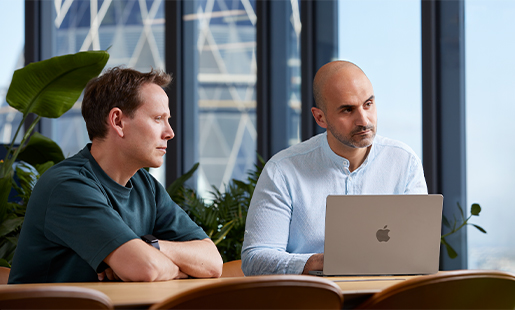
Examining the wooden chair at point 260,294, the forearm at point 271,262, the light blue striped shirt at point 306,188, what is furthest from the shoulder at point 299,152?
the wooden chair at point 260,294

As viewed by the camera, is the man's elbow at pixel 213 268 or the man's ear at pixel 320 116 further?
the man's ear at pixel 320 116

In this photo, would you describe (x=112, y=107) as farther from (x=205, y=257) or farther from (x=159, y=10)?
(x=159, y=10)

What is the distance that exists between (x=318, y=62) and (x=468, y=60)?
4.41ft

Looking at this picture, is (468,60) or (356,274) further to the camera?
(468,60)

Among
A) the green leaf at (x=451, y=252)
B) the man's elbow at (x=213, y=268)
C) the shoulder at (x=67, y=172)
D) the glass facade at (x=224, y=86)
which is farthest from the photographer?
the glass facade at (x=224, y=86)

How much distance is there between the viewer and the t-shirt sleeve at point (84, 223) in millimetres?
1603

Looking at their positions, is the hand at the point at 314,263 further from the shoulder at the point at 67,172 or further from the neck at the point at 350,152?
the shoulder at the point at 67,172

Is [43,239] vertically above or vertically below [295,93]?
below

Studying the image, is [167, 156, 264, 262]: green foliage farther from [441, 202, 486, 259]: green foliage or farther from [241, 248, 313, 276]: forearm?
[241, 248, 313, 276]: forearm

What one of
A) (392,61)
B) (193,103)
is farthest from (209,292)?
(193,103)

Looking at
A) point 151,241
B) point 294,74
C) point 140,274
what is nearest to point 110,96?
point 151,241

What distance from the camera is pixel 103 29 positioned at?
5074mm

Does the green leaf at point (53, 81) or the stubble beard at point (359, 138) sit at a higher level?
the green leaf at point (53, 81)

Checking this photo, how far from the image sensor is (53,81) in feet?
9.71
